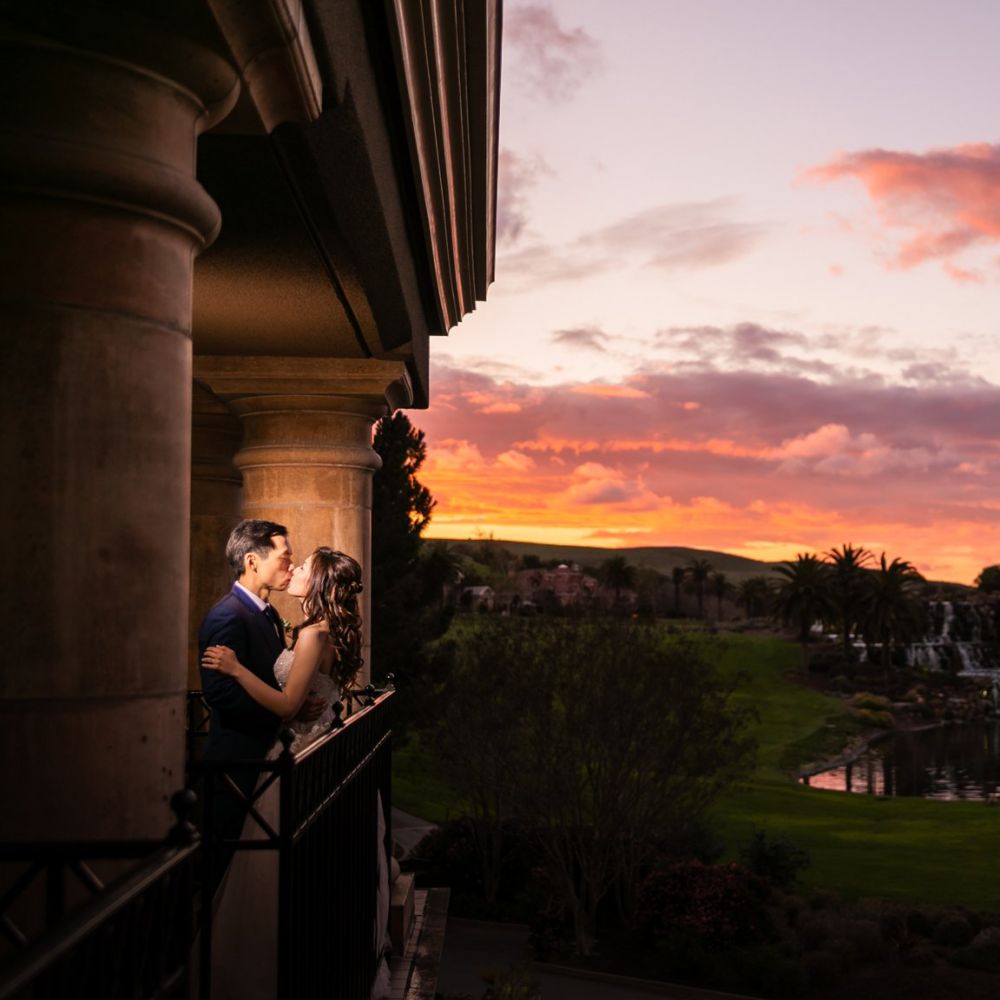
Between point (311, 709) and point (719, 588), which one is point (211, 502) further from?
point (719, 588)

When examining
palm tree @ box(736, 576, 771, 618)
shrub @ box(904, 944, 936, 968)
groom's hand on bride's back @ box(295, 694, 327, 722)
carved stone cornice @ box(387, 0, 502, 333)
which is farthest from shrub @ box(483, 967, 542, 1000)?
palm tree @ box(736, 576, 771, 618)

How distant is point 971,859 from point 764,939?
17.7 m

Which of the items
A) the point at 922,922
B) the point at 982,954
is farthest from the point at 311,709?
the point at 922,922

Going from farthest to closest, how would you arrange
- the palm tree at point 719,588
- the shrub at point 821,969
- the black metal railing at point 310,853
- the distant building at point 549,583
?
the palm tree at point 719,588 → the distant building at point 549,583 → the shrub at point 821,969 → the black metal railing at point 310,853

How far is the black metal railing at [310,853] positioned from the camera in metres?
4.46

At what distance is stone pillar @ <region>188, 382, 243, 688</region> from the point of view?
11977 mm

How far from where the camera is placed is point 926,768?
7525 cm

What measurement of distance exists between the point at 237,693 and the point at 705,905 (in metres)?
23.5

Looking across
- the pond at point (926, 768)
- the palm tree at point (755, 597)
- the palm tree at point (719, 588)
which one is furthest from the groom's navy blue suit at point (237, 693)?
the palm tree at point (719, 588)

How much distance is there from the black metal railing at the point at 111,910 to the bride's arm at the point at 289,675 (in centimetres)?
184

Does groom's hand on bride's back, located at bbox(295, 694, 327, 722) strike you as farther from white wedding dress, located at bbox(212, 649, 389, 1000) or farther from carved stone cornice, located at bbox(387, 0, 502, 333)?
carved stone cornice, located at bbox(387, 0, 502, 333)

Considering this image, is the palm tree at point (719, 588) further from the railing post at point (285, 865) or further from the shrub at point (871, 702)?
the railing post at point (285, 865)

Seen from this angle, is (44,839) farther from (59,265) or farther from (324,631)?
(324,631)

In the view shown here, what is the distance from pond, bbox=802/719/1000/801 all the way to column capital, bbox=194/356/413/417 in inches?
2321
